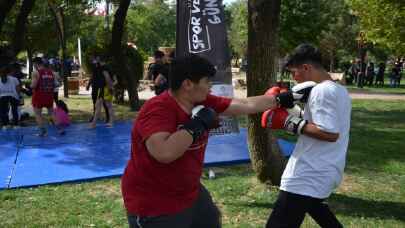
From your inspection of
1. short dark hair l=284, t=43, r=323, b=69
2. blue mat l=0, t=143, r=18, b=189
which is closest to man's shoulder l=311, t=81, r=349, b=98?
short dark hair l=284, t=43, r=323, b=69

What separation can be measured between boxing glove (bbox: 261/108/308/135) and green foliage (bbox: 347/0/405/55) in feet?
43.1

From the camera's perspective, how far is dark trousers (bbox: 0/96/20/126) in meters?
10.7

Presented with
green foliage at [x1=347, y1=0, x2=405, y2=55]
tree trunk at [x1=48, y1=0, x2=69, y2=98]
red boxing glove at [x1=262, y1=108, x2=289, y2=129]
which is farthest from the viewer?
tree trunk at [x1=48, y1=0, x2=69, y2=98]

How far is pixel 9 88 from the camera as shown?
417 inches

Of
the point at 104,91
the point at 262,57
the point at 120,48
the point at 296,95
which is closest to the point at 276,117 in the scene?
the point at 296,95

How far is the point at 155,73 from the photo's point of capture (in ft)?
29.7

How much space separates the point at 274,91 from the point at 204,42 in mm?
3095

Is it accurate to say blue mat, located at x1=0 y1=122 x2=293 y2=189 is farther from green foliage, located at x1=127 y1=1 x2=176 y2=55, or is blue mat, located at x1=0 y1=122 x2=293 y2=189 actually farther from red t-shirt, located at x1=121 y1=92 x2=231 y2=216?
green foliage, located at x1=127 y1=1 x2=176 y2=55

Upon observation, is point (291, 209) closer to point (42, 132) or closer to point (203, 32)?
point (203, 32)

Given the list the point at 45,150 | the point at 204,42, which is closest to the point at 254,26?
the point at 204,42

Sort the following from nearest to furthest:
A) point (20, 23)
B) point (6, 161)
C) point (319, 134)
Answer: point (319, 134) → point (6, 161) → point (20, 23)

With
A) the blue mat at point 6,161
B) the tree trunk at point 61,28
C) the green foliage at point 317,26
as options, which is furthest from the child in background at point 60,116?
the green foliage at point 317,26

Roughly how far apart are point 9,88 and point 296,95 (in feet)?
28.8

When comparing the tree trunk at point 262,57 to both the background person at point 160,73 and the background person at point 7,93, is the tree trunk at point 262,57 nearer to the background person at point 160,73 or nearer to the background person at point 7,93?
the background person at point 160,73
